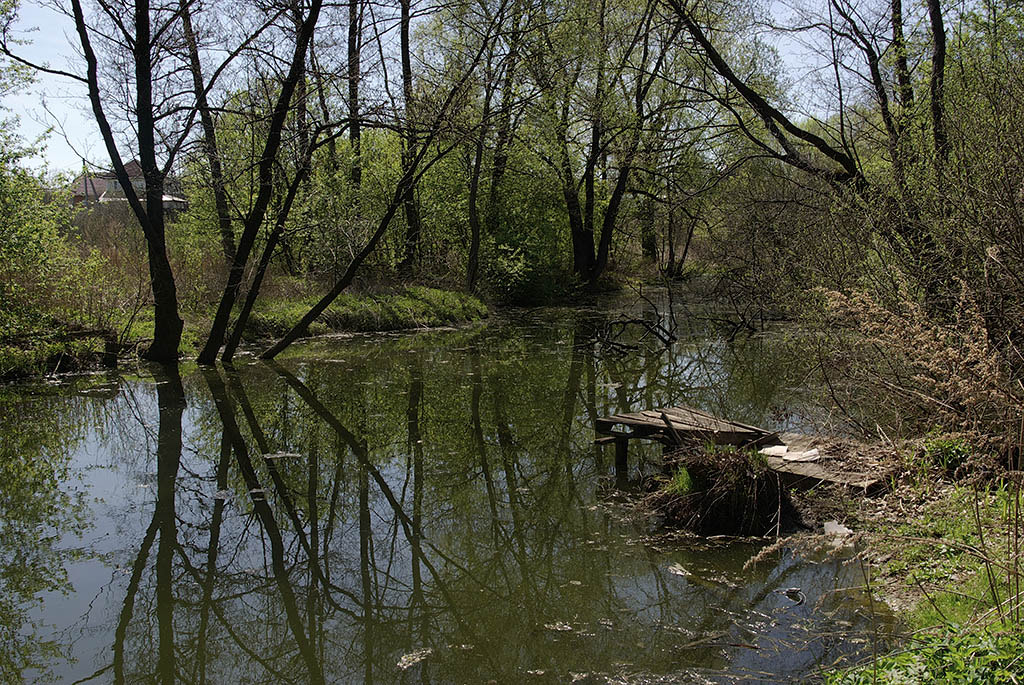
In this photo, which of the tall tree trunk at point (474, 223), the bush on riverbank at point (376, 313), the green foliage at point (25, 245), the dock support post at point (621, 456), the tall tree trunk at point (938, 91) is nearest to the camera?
the tall tree trunk at point (938, 91)

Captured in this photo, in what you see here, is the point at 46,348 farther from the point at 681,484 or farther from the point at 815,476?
the point at 815,476

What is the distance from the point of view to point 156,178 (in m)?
14.2

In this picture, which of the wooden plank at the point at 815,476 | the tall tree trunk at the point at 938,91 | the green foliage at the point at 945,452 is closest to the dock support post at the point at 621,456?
the wooden plank at the point at 815,476

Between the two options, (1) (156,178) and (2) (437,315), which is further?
(2) (437,315)

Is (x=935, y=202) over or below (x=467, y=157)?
below

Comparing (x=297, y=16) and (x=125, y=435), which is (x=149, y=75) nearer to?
(x=297, y=16)

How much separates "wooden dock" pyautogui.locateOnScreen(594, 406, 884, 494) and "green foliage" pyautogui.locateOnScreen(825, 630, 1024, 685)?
3.31 meters

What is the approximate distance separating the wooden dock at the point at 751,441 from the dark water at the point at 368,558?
1.97ft

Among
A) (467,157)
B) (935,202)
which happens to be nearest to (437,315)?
(467,157)

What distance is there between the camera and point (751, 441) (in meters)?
7.77

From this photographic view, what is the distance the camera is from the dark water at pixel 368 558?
491 cm

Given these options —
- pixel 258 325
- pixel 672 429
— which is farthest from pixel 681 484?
pixel 258 325

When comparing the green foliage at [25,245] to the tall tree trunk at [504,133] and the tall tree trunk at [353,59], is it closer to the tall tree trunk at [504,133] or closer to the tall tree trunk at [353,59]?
the tall tree trunk at [353,59]

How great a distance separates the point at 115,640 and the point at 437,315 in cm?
1738
